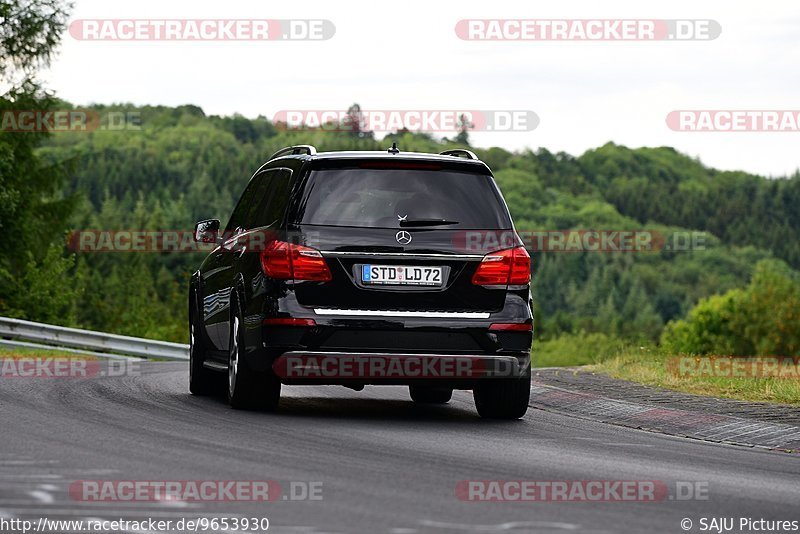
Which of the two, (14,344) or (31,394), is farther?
(14,344)

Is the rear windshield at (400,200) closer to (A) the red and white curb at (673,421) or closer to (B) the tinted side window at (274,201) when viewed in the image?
(B) the tinted side window at (274,201)

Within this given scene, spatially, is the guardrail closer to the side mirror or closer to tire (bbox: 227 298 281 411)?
the side mirror

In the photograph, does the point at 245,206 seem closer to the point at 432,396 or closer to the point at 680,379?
the point at 432,396

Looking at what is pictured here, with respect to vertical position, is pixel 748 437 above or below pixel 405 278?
below

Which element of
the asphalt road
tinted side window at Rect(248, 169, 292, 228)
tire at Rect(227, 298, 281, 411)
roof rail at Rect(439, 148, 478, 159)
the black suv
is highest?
roof rail at Rect(439, 148, 478, 159)

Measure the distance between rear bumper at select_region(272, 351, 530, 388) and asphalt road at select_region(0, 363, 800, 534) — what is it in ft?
1.21

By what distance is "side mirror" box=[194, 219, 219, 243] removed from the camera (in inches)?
526

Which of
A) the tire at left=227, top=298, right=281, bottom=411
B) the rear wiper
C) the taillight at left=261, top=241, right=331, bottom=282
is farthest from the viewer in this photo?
the tire at left=227, top=298, right=281, bottom=411

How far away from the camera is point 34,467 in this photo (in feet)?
26.1

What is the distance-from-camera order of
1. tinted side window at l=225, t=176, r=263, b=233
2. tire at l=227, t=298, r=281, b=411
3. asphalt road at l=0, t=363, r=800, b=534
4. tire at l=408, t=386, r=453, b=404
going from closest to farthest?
asphalt road at l=0, t=363, r=800, b=534, tire at l=227, t=298, r=281, b=411, tinted side window at l=225, t=176, r=263, b=233, tire at l=408, t=386, r=453, b=404

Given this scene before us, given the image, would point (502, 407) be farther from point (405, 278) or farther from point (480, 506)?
point (480, 506)

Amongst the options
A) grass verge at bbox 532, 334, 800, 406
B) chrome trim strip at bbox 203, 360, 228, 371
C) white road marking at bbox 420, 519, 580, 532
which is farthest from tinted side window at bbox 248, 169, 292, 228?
white road marking at bbox 420, 519, 580, 532

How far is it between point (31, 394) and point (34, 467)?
513 centimetres

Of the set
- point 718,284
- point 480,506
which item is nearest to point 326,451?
point 480,506
